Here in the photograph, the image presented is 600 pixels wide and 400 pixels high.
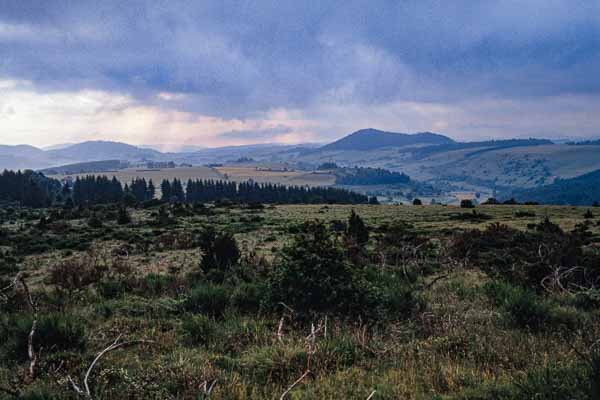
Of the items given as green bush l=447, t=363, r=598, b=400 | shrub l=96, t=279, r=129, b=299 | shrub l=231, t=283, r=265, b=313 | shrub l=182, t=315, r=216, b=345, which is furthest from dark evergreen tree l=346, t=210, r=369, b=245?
green bush l=447, t=363, r=598, b=400

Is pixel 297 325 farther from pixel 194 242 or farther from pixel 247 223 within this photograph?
pixel 247 223

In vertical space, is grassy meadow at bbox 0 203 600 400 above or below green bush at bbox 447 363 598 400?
below

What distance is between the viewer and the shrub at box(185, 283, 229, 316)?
25.3 feet

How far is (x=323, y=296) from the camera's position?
7250 mm

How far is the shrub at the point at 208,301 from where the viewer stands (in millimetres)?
7718

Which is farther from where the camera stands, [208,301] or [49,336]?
[208,301]

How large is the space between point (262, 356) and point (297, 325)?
6.46 ft

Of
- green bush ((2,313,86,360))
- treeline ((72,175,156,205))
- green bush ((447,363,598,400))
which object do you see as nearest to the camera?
green bush ((447,363,598,400))

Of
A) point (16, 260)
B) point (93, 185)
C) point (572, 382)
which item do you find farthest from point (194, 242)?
point (93, 185)

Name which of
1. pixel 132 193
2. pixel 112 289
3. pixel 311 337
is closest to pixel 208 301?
pixel 311 337

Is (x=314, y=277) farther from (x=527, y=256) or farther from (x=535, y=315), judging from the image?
(x=527, y=256)

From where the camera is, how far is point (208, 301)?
7.93m

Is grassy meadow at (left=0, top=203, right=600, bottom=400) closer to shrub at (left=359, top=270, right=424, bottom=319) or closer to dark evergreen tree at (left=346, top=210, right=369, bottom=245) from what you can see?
shrub at (left=359, top=270, right=424, bottom=319)

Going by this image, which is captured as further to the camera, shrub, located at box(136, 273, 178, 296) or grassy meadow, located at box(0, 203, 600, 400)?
shrub, located at box(136, 273, 178, 296)
